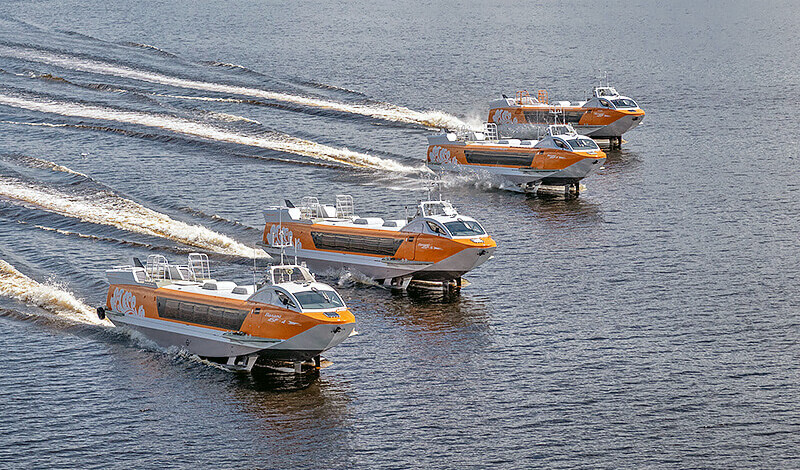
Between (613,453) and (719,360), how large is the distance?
15.4 meters

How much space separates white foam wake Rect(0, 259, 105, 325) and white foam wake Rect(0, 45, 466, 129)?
67.1 metres

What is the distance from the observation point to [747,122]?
145500mm

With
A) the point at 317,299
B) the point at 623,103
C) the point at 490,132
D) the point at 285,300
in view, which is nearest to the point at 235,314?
the point at 285,300

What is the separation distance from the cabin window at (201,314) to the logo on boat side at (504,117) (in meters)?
83.0

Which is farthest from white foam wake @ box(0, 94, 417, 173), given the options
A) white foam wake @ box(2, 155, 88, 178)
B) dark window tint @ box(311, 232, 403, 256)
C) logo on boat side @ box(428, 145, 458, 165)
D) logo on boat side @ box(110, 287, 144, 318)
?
logo on boat side @ box(110, 287, 144, 318)

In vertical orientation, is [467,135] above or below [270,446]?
above

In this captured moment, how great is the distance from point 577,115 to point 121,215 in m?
66.7

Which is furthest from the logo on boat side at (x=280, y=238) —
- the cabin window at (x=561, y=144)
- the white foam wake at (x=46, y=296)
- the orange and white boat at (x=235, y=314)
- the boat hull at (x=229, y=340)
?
the cabin window at (x=561, y=144)

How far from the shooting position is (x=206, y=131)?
12988cm

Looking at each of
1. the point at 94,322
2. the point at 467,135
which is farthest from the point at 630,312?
the point at 467,135

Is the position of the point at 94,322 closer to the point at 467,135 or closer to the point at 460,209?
the point at 460,209

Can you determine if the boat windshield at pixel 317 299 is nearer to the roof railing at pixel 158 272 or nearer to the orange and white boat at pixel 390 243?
the roof railing at pixel 158 272

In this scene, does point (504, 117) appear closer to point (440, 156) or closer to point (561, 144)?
point (440, 156)

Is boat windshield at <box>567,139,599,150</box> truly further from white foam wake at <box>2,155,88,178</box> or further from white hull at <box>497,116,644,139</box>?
white foam wake at <box>2,155,88,178</box>
